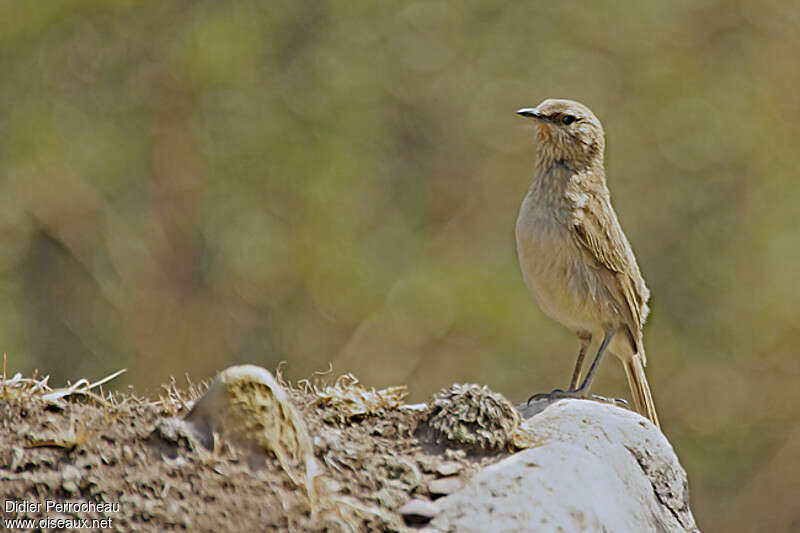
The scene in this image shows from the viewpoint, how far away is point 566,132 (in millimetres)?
5668

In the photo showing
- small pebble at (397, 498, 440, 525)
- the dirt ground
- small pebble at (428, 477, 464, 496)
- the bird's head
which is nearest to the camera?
the dirt ground

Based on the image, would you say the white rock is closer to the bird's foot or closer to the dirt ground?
→ the dirt ground

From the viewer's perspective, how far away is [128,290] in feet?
40.4

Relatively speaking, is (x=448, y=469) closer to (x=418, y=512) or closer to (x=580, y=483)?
(x=418, y=512)

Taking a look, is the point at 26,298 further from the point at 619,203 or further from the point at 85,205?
the point at 619,203

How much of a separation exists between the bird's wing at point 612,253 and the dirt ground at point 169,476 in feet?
6.62

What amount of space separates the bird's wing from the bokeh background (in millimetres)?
6528

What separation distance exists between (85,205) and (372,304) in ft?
11.0

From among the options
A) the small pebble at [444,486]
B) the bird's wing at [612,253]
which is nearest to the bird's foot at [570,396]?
the bird's wing at [612,253]

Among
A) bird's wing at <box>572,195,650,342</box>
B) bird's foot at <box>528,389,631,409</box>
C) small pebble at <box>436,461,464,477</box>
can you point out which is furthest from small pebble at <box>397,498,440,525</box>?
bird's wing at <box>572,195,650,342</box>

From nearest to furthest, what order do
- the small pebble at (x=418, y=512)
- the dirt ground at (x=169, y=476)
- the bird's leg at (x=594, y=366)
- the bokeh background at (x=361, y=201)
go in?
the dirt ground at (x=169, y=476)
the small pebble at (x=418, y=512)
the bird's leg at (x=594, y=366)
the bokeh background at (x=361, y=201)

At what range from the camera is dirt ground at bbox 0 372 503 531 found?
3188 mm

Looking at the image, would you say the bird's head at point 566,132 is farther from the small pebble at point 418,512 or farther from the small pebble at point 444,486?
the small pebble at point 418,512

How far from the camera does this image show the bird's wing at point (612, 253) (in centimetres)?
548
